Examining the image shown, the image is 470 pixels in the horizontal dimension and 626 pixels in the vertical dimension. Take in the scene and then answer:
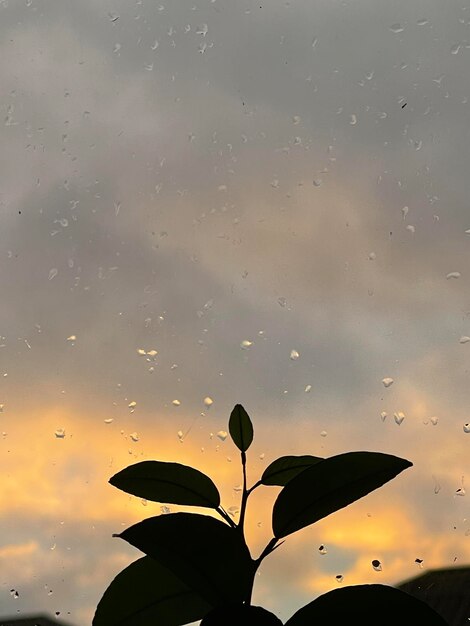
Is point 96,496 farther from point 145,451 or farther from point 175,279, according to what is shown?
point 175,279

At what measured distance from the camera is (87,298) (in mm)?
1697

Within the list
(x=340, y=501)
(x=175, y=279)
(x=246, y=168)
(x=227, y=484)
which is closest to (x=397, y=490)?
(x=227, y=484)

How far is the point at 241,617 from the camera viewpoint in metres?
0.21

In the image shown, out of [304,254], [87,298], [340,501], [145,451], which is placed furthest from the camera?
[304,254]

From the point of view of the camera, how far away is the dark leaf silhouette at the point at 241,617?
21cm

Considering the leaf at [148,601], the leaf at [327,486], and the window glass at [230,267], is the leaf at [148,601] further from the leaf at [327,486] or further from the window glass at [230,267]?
the window glass at [230,267]

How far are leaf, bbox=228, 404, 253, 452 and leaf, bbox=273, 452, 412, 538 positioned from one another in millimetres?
71

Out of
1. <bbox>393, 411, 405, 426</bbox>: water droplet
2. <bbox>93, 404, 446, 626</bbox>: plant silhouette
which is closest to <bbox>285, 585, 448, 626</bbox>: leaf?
<bbox>93, 404, 446, 626</bbox>: plant silhouette

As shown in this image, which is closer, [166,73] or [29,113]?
[29,113]

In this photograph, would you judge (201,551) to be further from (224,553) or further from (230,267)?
(230,267)

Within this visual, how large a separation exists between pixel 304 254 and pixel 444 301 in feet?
1.32

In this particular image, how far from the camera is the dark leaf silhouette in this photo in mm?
212

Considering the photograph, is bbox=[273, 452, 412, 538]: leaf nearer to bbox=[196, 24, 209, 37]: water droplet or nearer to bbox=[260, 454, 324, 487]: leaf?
bbox=[260, 454, 324, 487]: leaf

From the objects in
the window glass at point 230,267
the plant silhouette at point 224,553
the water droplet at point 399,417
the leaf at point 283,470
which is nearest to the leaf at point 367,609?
the plant silhouette at point 224,553
